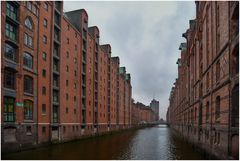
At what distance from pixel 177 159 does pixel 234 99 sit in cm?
1104

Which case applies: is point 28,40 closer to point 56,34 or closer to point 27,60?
point 27,60

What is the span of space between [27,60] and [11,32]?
3.88 m

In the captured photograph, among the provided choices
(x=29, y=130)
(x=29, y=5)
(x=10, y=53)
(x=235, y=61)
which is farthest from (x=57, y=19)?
(x=235, y=61)

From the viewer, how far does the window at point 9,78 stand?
24.5 metres

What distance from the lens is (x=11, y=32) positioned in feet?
84.1

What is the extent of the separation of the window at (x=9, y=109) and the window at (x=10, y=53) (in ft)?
13.2

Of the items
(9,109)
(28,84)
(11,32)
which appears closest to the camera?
(9,109)

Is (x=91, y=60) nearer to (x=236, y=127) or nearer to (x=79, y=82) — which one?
(x=79, y=82)

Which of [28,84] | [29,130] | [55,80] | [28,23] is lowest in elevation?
[29,130]

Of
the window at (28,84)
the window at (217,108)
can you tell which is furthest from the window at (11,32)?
the window at (217,108)

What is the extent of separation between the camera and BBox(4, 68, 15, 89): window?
24531mm

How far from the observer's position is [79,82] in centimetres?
4569

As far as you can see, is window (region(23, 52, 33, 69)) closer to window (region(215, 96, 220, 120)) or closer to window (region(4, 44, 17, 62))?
window (region(4, 44, 17, 62))

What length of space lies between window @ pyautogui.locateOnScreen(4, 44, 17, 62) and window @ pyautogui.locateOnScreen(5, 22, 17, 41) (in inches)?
38.3
